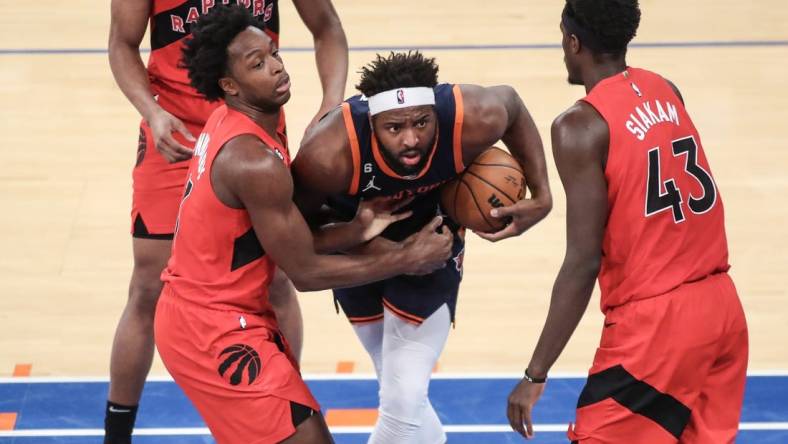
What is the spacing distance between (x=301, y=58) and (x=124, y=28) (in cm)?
451

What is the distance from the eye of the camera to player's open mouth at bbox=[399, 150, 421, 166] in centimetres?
441

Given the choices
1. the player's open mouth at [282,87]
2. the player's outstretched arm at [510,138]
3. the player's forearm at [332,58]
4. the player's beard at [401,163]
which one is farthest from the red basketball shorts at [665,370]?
the player's forearm at [332,58]

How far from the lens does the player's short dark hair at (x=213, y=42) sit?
4422 millimetres

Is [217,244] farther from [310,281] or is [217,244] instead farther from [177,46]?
[177,46]

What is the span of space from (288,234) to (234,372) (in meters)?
0.50

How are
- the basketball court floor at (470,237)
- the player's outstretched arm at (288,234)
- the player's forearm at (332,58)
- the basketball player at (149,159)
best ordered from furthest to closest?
the basketball court floor at (470,237), the player's forearm at (332,58), the basketball player at (149,159), the player's outstretched arm at (288,234)

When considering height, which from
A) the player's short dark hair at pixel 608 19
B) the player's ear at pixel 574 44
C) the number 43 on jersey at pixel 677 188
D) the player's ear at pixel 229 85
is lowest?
the number 43 on jersey at pixel 677 188

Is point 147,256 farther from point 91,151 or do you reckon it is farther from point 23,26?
point 23,26

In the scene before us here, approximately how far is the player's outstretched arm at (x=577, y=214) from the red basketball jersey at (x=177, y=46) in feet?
5.67

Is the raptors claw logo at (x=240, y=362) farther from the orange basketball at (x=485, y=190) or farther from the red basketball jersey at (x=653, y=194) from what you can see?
the red basketball jersey at (x=653, y=194)

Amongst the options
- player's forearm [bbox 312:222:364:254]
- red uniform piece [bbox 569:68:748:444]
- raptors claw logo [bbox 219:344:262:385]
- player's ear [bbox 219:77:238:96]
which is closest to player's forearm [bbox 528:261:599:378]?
red uniform piece [bbox 569:68:748:444]

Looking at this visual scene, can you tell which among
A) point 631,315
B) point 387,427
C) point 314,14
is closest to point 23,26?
point 314,14

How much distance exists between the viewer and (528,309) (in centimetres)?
665

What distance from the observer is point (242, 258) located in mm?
4434
